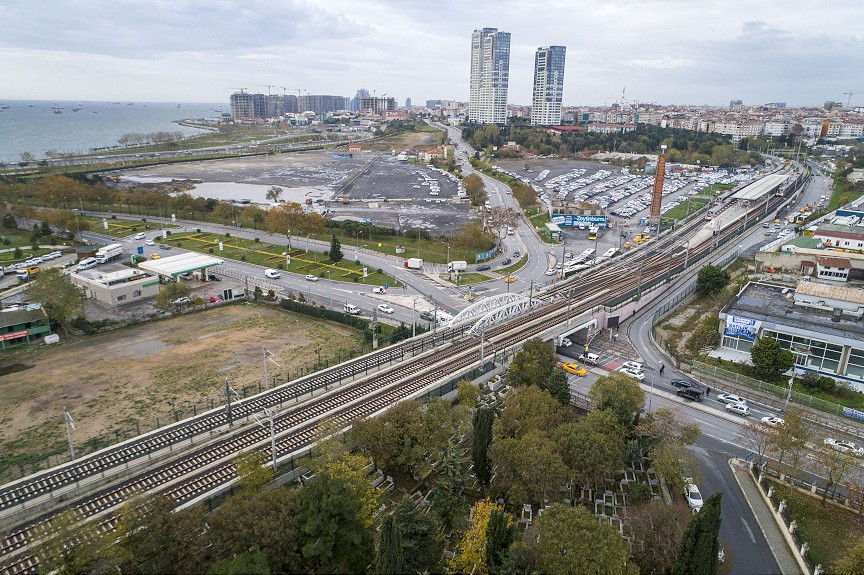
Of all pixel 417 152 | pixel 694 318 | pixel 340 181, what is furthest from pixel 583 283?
pixel 417 152

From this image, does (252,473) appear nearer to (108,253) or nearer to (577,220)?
(108,253)

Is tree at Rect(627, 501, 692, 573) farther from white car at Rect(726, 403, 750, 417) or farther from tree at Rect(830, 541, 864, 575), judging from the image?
white car at Rect(726, 403, 750, 417)

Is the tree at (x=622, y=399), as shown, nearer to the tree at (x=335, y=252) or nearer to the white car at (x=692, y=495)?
the white car at (x=692, y=495)

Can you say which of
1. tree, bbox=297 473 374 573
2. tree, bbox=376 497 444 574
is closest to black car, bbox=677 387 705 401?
tree, bbox=376 497 444 574

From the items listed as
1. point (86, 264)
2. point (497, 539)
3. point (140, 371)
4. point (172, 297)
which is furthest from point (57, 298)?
point (497, 539)

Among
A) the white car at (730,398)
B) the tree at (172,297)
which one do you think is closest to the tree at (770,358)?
the white car at (730,398)

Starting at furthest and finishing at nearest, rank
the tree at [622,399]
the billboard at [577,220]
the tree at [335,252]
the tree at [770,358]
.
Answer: the billboard at [577,220]
the tree at [335,252]
the tree at [770,358]
the tree at [622,399]

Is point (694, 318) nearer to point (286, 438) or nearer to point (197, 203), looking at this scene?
point (286, 438)
